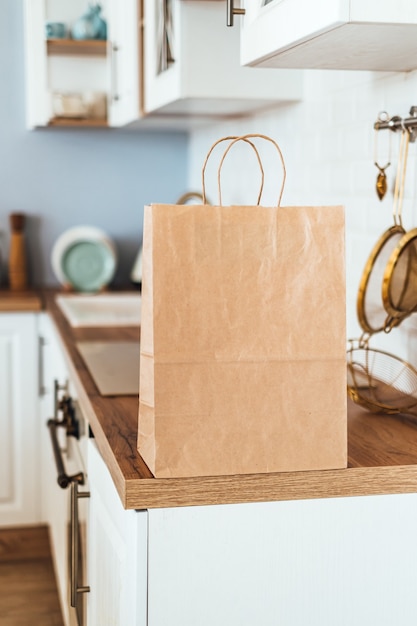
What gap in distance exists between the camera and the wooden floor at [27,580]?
2.63 metres

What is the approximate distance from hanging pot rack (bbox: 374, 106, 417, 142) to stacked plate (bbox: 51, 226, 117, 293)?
1973 millimetres

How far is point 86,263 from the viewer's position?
3568 millimetres

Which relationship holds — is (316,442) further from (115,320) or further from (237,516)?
(115,320)

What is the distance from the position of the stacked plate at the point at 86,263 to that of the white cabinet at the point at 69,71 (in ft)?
1.46

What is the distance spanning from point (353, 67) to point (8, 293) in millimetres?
2051

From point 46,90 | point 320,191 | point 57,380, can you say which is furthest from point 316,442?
point 46,90

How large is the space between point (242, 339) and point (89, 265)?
96.2 inches

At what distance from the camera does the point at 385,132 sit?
70.3 inches

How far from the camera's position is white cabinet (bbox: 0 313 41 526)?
3121 millimetres

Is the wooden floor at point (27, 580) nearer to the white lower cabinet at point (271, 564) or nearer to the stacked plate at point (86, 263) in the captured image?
the stacked plate at point (86, 263)

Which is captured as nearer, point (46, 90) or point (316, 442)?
point (316, 442)

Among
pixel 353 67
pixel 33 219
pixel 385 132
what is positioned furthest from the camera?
pixel 33 219

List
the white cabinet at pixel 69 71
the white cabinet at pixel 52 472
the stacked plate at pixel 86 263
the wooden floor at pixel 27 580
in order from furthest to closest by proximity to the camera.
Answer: the stacked plate at pixel 86 263
the white cabinet at pixel 69 71
the wooden floor at pixel 27 580
the white cabinet at pixel 52 472

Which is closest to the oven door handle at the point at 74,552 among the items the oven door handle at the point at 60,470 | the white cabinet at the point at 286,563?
the oven door handle at the point at 60,470
